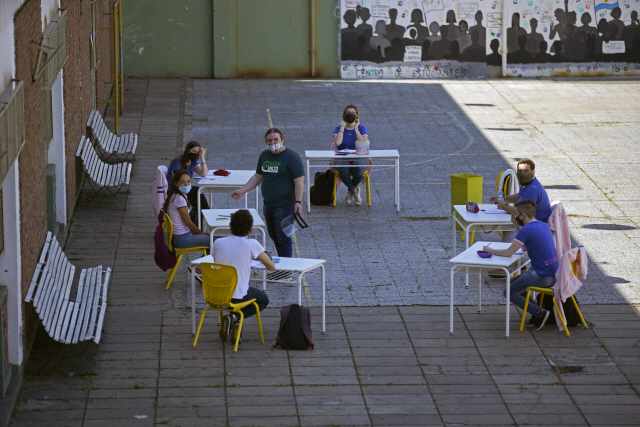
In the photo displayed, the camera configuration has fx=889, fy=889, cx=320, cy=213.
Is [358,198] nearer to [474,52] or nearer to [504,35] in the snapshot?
[474,52]

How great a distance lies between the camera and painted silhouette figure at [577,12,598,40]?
2709 cm

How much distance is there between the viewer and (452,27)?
26953mm

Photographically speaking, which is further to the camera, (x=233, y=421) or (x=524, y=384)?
(x=524, y=384)

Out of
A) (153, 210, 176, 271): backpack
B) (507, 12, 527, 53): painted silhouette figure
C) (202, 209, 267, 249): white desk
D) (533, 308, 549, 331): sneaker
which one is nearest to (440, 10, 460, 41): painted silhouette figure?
(507, 12, 527, 53): painted silhouette figure

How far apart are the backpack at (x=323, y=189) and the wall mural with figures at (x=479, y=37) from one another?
511 inches

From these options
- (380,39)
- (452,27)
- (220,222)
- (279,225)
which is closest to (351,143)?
(279,225)

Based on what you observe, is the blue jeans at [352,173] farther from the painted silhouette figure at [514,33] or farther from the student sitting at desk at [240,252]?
the painted silhouette figure at [514,33]

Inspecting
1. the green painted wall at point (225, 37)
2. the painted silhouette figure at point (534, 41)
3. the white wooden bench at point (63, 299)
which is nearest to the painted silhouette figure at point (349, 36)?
the green painted wall at point (225, 37)

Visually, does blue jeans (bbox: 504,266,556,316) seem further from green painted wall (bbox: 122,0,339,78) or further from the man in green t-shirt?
green painted wall (bbox: 122,0,339,78)

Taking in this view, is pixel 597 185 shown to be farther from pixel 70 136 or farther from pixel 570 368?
pixel 70 136

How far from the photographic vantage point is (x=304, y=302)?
10602 millimetres

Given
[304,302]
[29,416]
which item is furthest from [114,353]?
[304,302]

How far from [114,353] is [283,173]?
3.25 meters

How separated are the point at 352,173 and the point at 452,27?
45.2ft
